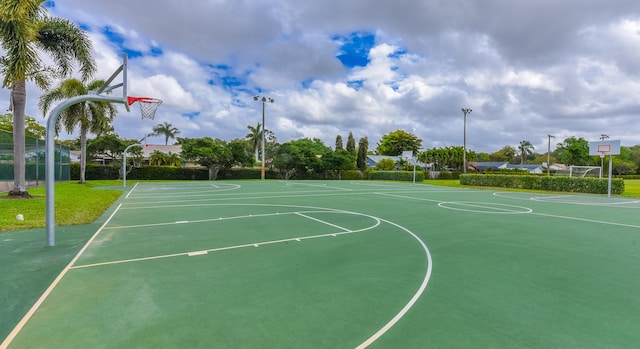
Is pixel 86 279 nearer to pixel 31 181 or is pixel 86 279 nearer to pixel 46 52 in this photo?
pixel 46 52

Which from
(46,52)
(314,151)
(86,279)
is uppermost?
(46,52)

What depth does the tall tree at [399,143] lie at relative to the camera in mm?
69938

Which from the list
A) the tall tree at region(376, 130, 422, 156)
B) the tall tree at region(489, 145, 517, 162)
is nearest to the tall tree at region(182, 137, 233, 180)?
the tall tree at region(376, 130, 422, 156)

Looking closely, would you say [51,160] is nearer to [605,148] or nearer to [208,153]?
[605,148]

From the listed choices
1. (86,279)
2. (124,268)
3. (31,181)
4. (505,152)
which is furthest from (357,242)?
(505,152)

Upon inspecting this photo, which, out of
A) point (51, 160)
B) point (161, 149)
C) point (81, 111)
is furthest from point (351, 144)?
point (51, 160)

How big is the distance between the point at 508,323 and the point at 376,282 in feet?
5.51

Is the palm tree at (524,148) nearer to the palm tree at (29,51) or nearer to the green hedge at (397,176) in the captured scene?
the green hedge at (397,176)

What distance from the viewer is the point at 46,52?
44.4 ft

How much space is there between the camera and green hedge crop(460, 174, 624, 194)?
70.0ft

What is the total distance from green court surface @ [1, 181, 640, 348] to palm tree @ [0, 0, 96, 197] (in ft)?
21.1

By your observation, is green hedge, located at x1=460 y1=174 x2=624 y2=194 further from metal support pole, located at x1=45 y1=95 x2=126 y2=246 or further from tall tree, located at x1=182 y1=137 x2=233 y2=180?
metal support pole, located at x1=45 y1=95 x2=126 y2=246

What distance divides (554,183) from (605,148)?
3.73m

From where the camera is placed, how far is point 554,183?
23.7 metres
